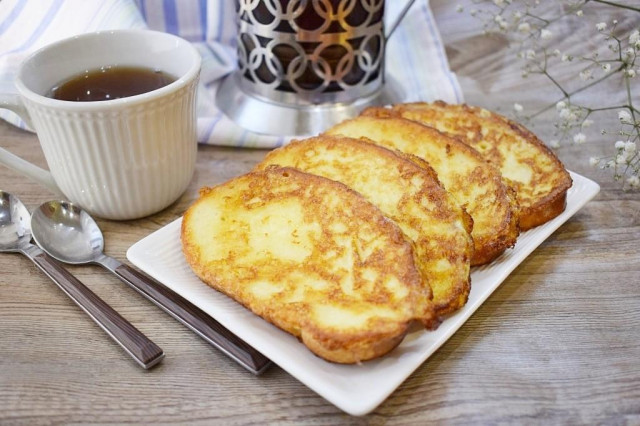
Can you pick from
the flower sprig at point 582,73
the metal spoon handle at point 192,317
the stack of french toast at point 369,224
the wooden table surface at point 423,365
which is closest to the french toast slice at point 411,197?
the stack of french toast at point 369,224

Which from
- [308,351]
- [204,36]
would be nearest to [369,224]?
[308,351]

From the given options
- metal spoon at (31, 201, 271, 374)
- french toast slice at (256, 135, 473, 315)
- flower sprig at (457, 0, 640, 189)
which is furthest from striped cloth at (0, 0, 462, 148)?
metal spoon at (31, 201, 271, 374)

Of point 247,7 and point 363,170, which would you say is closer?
point 363,170

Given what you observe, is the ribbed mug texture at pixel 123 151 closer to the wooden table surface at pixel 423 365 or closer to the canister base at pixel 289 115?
the wooden table surface at pixel 423 365

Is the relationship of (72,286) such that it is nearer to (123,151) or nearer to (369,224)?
(123,151)

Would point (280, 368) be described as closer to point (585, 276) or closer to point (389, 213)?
point (389, 213)

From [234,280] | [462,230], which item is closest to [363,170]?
[462,230]
